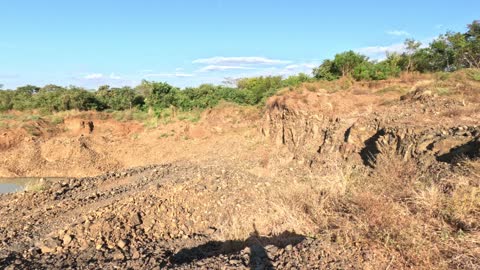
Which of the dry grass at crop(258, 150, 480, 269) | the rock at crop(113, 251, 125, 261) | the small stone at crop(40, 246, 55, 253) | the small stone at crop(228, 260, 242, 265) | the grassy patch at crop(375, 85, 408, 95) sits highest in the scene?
the grassy patch at crop(375, 85, 408, 95)

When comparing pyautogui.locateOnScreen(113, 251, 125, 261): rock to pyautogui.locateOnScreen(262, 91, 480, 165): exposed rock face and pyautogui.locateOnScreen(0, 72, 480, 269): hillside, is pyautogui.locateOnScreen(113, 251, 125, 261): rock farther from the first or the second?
pyautogui.locateOnScreen(262, 91, 480, 165): exposed rock face

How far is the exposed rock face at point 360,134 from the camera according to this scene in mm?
6871

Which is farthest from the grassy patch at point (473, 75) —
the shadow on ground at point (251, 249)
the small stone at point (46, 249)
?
the small stone at point (46, 249)

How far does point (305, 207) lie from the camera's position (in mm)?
5082

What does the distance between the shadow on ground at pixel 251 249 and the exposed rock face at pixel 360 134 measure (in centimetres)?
365

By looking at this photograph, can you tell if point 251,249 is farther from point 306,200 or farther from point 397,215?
point 397,215

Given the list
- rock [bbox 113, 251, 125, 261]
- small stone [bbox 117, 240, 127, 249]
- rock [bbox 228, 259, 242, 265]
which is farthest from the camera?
small stone [bbox 117, 240, 127, 249]

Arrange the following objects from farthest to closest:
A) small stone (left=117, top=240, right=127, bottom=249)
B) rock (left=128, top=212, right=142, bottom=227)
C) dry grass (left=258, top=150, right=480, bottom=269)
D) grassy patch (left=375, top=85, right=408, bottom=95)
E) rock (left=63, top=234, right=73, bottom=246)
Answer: grassy patch (left=375, top=85, right=408, bottom=95), rock (left=128, top=212, right=142, bottom=227), rock (left=63, top=234, right=73, bottom=246), small stone (left=117, top=240, right=127, bottom=249), dry grass (left=258, top=150, right=480, bottom=269)

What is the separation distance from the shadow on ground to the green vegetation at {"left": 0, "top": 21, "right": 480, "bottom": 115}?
10987 mm

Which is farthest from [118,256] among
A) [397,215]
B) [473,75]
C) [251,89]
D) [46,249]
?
[251,89]

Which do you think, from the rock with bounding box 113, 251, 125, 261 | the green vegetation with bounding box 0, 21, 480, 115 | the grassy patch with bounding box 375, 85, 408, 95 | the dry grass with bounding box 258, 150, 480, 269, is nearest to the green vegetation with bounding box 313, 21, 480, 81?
the green vegetation with bounding box 0, 21, 480, 115

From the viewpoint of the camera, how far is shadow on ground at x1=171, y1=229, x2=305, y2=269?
3768mm

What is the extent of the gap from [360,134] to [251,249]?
7.04m

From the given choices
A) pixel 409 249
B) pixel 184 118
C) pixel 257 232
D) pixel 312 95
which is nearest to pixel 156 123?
pixel 184 118
